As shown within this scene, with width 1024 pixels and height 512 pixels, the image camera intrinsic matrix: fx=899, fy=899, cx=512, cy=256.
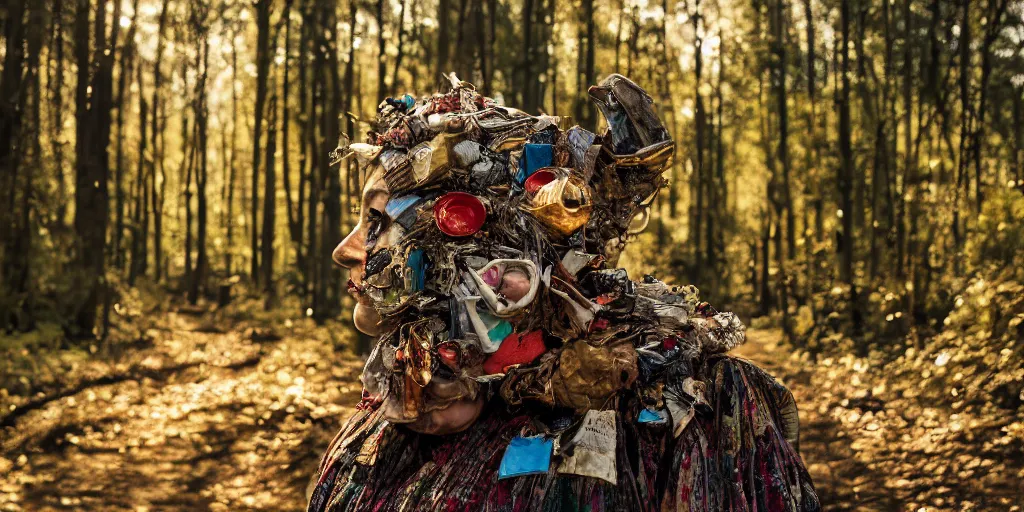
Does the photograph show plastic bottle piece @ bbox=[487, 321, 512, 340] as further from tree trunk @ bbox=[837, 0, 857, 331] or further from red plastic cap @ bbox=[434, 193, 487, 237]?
tree trunk @ bbox=[837, 0, 857, 331]

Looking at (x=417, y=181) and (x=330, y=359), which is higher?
(x=417, y=181)

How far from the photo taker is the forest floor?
21.1ft

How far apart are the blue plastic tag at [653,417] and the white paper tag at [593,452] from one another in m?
0.12

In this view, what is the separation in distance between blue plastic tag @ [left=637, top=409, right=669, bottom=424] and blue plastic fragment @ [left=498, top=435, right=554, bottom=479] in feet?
1.03

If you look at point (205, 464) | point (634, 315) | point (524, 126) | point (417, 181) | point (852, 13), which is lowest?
point (205, 464)

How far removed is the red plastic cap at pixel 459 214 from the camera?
2.76 metres

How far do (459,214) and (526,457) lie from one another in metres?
0.77

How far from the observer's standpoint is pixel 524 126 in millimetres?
2936

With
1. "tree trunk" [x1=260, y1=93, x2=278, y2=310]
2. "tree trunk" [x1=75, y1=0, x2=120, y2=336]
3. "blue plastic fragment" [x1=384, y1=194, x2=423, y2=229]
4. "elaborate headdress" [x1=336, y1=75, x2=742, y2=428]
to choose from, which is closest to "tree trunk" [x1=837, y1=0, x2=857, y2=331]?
"elaborate headdress" [x1=336, y1=75, x2=742, y2=428]

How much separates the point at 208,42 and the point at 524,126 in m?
16.6

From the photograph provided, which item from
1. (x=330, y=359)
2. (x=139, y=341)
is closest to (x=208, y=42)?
(x=139, y=341)

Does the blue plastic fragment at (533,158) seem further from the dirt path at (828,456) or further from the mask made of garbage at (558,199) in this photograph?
the dirt path at (828,456)

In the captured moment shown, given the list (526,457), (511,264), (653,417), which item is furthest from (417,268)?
(653,417)

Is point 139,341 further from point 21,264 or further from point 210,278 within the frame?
point 210,278
